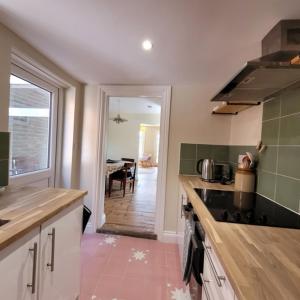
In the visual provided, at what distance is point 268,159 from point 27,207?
1705 millimetres

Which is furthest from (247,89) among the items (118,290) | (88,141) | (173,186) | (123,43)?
(88,141)

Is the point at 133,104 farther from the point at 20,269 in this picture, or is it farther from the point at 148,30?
the point at 20,269

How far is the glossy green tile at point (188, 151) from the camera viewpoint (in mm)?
2713

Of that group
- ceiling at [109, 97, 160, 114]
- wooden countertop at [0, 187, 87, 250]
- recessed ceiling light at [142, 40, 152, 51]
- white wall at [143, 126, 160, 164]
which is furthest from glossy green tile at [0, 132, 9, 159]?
white wall at [143, 126, 160, 164]

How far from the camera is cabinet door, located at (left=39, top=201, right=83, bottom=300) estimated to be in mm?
1094

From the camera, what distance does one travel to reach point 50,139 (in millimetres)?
2578

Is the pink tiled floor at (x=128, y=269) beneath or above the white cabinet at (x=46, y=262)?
beneath

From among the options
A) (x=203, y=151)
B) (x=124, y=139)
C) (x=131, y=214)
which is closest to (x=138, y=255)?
(x=131, y=214)

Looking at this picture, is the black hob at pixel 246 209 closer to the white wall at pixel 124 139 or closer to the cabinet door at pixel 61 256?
the cabinet door at pixel 61 256

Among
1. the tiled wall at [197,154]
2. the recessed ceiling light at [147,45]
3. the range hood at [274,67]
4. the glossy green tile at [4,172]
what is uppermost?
the recessed ceiling light at [147,45]

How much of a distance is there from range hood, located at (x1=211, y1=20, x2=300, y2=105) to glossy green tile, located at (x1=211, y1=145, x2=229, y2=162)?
123 cm

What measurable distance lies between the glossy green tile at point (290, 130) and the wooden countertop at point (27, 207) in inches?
56.9

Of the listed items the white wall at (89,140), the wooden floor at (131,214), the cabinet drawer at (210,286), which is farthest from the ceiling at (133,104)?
the cabinet drawer at (210,286)

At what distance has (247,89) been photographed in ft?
4.81
